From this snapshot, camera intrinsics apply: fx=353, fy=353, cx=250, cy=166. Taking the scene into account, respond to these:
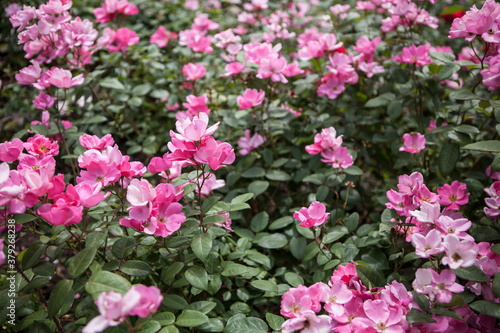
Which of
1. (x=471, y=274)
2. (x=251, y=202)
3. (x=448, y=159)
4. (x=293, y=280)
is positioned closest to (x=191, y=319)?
(x=293, y=280)

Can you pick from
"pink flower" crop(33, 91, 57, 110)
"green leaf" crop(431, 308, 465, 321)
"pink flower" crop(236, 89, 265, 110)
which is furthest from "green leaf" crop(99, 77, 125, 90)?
"green leaf" crop(431, 308, 465, 321)

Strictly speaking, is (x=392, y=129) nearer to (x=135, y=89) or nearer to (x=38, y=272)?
(x=135, y=89)

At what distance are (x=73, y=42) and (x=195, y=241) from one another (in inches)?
44.2

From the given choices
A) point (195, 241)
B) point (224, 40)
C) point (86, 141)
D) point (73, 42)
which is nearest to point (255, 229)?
point (195, 241)

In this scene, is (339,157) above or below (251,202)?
above

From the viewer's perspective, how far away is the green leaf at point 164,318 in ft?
2.94

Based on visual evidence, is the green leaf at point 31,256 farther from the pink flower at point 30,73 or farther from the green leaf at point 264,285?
the pink flower at point 30,73

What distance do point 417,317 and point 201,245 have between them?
1.92 feet

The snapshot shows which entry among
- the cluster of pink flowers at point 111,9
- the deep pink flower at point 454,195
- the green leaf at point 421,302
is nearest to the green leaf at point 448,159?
the deep pink flower at point 454,195

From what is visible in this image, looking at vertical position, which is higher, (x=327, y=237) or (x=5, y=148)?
(x=5, y=148)

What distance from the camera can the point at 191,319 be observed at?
916mm

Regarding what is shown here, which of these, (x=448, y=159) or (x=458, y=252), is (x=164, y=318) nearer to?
(x=458, y=252)

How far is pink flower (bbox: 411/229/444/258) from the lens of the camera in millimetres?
903

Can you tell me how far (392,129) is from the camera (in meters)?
1.79
